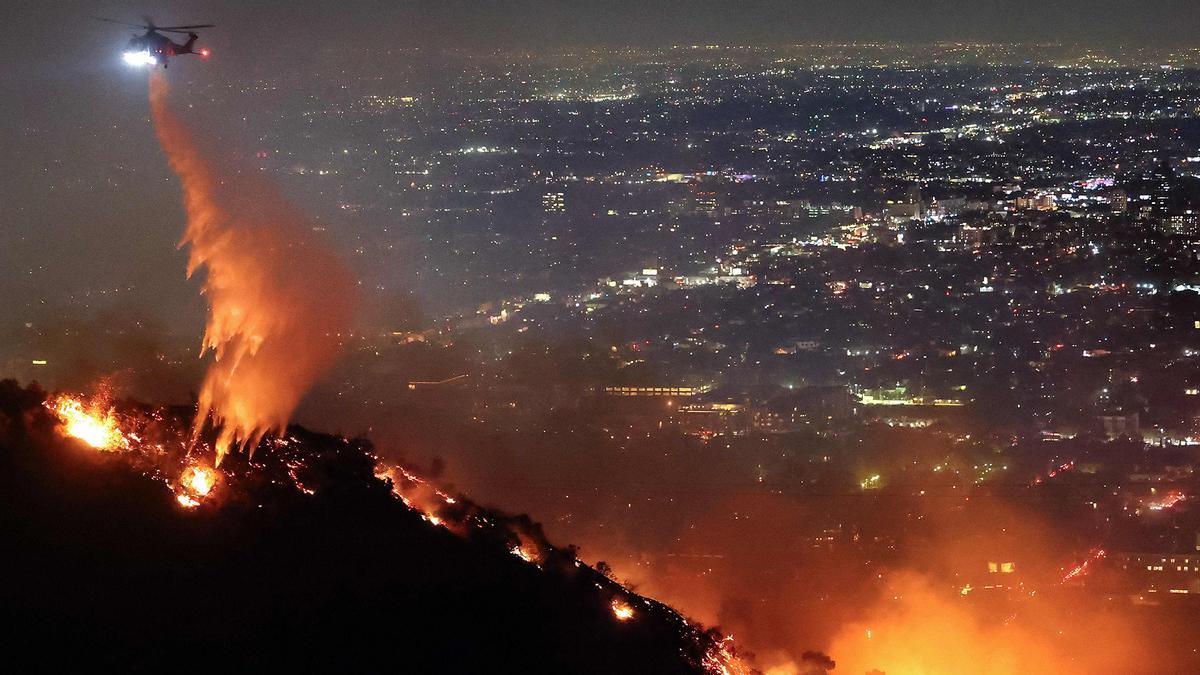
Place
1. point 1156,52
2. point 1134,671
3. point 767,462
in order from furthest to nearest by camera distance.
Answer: point 1156,52
point 767,462
point 1134,671

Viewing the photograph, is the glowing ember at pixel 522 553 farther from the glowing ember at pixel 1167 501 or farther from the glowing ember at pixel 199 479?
the glowing ember at pixel 1167 501

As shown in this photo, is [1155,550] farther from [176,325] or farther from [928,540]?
[176,325]

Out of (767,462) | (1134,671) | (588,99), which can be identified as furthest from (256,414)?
(588,99)

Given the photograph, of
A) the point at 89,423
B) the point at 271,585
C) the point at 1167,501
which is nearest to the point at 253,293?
the point at 89,423

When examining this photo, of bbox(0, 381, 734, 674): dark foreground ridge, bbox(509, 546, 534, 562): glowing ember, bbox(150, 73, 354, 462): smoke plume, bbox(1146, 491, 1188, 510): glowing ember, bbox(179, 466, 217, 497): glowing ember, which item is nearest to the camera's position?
bbox(0, 381, 734, 674): dark foreground ridge

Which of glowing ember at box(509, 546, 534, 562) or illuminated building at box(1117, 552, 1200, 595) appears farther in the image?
illuminated building at box(1117, 552, 1200, 595)

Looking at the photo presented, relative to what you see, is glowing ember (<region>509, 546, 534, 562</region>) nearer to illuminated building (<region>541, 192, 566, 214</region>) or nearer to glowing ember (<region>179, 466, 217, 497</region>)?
glowing ember (<region>179, 466, 217, 497</region>)

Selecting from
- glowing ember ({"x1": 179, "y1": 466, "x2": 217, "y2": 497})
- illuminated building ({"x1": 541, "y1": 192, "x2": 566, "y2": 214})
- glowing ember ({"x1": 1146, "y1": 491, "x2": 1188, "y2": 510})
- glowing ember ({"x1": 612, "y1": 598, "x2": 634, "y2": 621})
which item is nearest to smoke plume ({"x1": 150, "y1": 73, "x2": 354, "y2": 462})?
glowing ember ({"x1": 179, "y1": 466, "x2": 217, "y2": 497})
